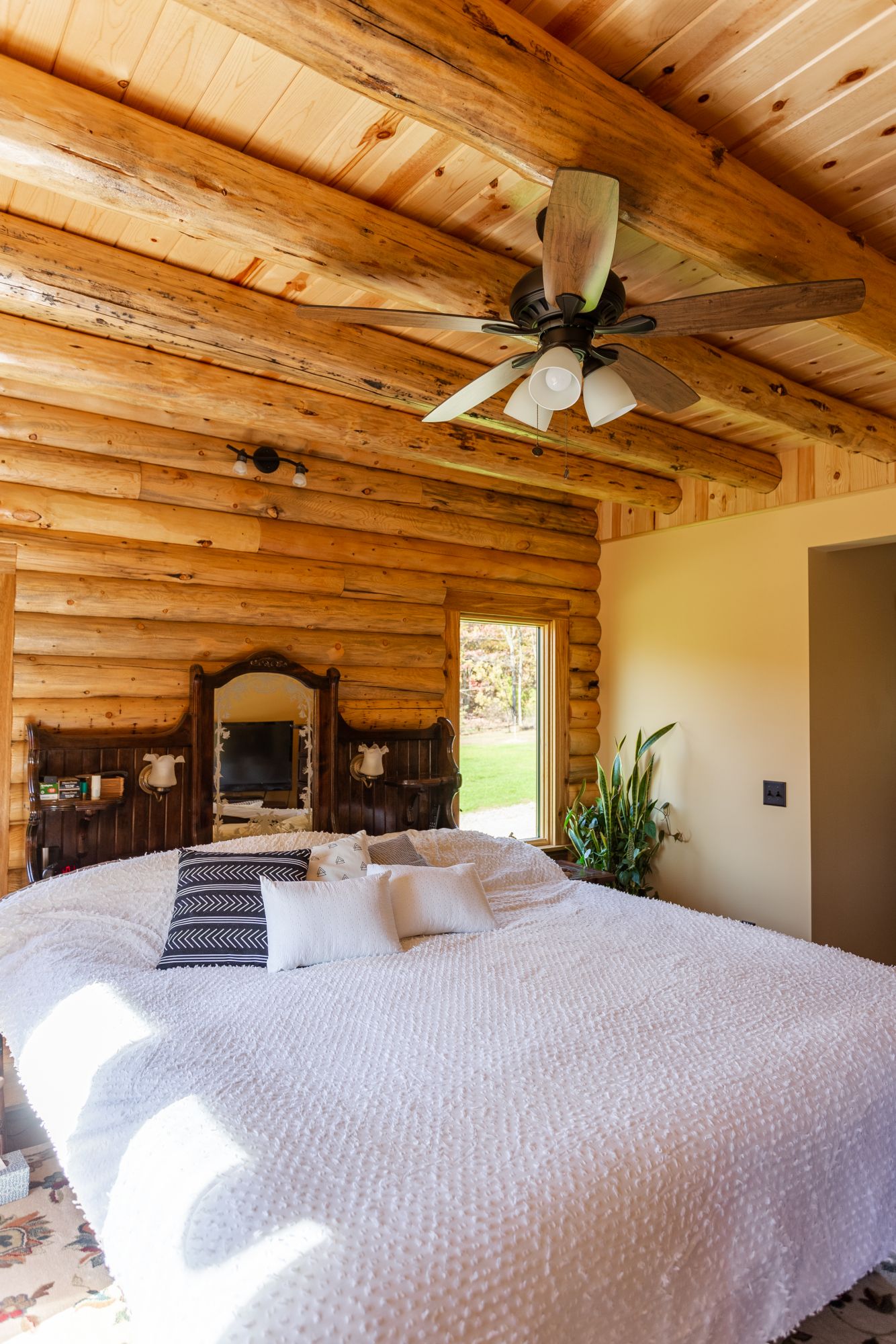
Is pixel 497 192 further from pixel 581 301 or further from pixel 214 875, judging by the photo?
pixel 214 875

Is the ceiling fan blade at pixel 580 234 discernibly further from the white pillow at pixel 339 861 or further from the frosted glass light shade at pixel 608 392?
the white pillow at pixel 339 861

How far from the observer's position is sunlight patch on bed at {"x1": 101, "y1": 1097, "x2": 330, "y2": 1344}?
113 cm

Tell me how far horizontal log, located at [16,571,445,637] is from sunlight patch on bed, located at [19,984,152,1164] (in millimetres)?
1720

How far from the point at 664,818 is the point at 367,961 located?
2.67 meters

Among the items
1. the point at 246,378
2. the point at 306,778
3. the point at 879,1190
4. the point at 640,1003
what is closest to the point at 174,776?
the point at 306,778

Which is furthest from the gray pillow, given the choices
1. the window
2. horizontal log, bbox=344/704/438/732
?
the window

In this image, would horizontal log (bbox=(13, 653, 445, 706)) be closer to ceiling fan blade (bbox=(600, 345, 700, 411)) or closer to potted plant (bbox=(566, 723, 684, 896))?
potted plant (bbox=(566, 723, 684, 896))

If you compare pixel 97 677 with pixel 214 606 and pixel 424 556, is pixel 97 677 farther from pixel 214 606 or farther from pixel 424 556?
pixel 424 556

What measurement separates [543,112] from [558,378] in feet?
1.62

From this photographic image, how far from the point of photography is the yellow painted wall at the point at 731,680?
13.2ft

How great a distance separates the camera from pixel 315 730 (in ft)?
12.7

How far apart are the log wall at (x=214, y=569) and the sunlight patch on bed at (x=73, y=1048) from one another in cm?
133

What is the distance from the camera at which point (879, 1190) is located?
5.65ft

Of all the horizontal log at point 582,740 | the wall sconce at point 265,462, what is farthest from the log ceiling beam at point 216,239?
the horizontal log at point 582,740
